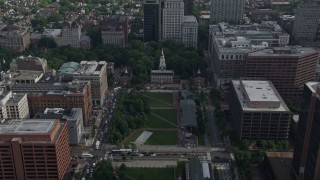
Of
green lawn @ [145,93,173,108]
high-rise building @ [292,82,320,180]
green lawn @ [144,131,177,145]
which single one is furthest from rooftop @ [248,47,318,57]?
high-rise building @ [292,82,320,180]

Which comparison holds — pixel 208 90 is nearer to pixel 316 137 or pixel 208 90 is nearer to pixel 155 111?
pixel 155 111

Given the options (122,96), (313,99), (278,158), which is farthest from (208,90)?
(313,99)


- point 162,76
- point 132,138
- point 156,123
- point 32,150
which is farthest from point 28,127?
point 162,76

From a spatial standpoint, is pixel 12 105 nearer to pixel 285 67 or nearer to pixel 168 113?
pixel 168 113

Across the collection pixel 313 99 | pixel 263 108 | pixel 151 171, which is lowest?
pixel 151 171

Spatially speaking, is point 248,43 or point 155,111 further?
point 248,43

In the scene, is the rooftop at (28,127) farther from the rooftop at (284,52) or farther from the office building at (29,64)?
the rooftop at (284,52)
